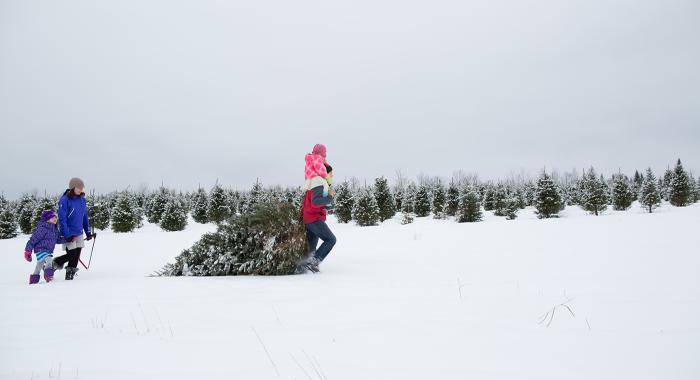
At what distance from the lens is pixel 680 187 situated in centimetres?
3019

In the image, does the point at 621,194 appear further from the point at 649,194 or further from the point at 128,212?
the point at 128,212

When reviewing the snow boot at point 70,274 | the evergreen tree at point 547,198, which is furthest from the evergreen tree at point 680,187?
the snow boot at point 70,274

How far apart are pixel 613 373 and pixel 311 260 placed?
4.09 meters

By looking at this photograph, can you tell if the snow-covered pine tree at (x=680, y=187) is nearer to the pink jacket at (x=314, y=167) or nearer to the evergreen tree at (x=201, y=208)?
the pink jacket at (x=314, y=167)

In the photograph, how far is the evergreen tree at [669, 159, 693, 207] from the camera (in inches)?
1170

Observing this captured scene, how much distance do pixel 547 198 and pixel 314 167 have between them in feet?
82.5

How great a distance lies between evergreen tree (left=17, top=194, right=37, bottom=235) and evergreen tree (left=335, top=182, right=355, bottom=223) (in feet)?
84.2

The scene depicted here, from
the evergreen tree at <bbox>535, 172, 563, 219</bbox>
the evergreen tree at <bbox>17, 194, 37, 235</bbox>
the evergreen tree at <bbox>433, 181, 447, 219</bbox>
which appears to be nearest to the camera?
the evergreen tree at <bbox>535, 172, 563, 219</bbox>

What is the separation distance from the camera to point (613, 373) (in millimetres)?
1876

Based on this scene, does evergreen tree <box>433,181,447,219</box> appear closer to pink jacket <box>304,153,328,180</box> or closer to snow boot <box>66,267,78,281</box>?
pink jacket <box>304,153,328,180</box>

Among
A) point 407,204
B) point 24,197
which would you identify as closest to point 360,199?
point 407,204

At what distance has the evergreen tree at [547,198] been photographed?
82.4 ft

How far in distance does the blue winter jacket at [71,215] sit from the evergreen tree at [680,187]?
40.8 m

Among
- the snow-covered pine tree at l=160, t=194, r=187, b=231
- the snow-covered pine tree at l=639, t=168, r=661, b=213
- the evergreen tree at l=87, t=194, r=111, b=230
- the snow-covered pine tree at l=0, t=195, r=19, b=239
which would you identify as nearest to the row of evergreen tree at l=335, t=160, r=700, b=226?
the snow-covered pine tree at l=639, t=168, r=661, b=213
